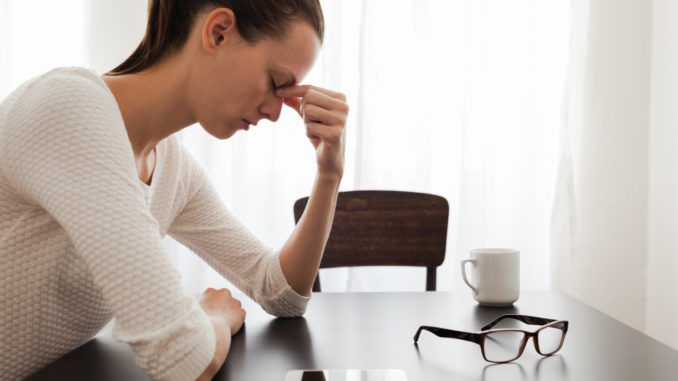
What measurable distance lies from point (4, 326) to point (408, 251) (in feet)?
3.16

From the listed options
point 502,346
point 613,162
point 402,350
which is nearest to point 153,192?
point 402,350

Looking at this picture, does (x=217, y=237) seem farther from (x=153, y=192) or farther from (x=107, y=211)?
(x=107, y=211)

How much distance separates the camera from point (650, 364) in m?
0.69

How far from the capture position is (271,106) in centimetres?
90

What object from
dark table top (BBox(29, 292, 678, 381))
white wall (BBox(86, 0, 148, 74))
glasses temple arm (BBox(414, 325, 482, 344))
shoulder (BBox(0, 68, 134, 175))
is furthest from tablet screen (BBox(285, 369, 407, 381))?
white wall (BBox(86, 0, 148, 74))

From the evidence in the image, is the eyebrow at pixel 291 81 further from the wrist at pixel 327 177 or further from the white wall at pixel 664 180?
the white wall at pixel 664 180

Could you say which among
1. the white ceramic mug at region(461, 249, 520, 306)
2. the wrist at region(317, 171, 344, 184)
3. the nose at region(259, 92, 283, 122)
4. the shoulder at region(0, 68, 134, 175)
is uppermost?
the nose at region(259, 92, 283, 122)

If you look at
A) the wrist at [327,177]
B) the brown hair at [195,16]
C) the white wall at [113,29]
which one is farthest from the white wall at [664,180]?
the white wall at [113,29]

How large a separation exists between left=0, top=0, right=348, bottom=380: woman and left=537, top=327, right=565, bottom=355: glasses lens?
1.23 ft

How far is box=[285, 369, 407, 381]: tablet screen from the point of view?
0.64m

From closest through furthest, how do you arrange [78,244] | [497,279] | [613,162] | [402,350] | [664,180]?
[78,244] → [402,350] → [497,279] → [664,180] → [613,162]

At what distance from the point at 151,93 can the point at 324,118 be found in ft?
0.87

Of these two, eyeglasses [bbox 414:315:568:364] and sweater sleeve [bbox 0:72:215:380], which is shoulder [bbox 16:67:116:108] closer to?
sweater sleeve [bbox 0:72:215:380]

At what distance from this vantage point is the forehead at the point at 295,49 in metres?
0.83
